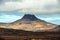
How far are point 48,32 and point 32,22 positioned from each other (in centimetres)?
56

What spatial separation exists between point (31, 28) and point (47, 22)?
0.51 meters

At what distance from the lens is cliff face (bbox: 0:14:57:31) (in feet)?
13.5

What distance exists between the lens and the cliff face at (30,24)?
13.5 feet

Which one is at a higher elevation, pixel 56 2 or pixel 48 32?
pixel 56 2

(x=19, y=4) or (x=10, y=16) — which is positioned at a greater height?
(x=19, y=4)

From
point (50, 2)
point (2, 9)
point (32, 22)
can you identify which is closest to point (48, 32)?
point (32, 22)

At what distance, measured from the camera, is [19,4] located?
421 centimetres

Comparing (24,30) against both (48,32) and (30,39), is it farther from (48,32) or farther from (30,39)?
(48,32)

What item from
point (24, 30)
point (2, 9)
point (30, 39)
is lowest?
point (30, 39)

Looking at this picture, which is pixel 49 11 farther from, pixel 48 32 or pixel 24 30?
pixel 24 30

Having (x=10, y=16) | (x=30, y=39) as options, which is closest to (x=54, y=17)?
(x=30, y=39)

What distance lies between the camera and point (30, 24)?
4.15m

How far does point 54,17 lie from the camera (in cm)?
417

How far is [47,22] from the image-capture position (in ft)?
13.7
